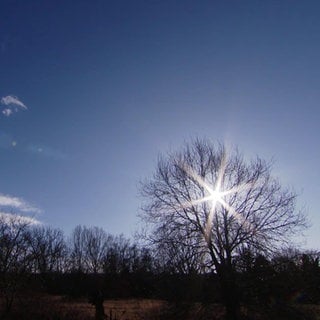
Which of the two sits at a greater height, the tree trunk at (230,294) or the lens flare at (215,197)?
the lens flare at (215,197)

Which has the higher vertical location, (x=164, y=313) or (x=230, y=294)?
(x=230, y=294)

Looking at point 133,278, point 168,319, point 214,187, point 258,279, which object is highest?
point 133,278

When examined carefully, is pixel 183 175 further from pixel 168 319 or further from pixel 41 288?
pixel 41 288

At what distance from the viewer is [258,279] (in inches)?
767

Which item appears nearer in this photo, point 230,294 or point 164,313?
point 230,294

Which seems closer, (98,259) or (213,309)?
(213,309)

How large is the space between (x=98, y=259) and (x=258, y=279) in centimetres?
6249

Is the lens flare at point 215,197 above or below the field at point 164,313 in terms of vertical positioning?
above

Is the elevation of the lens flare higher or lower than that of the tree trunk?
higher

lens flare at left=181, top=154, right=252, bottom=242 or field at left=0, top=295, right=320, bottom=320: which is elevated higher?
lens flare at left=181, top=154, right=252, bottom=242

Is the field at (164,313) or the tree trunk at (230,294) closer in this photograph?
the field at (164,313)

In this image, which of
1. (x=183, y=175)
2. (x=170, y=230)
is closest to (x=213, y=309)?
(x=170, y=230)

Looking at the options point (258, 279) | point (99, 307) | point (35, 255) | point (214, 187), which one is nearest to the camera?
point (258, 279)

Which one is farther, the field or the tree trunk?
the tree trunk
